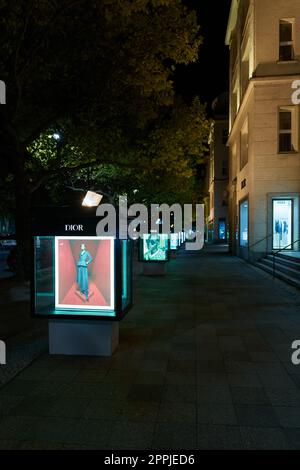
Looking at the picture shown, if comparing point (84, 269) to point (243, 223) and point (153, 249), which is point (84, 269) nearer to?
point (153, 249)

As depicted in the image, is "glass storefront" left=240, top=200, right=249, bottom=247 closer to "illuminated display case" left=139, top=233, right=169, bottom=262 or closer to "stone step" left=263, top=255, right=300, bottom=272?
"stone step" left=263, top=255, right=300, bottom=272

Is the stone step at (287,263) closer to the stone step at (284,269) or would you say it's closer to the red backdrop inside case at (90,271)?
the stone step at (284,269)

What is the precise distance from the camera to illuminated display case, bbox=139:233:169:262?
16156 mm

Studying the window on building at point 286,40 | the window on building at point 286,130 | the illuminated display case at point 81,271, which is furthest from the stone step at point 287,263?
the window on building at point 286,40

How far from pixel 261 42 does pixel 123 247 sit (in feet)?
61.2

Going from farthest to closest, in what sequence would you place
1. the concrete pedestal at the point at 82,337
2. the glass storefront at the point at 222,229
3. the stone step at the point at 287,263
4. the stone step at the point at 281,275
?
the glass storefront at the point at 222,229, the stone step at the point at 287,263, the stone step at the point at 281,275, the concrete pedestal at the point at 82,337

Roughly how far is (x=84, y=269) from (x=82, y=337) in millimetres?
1011

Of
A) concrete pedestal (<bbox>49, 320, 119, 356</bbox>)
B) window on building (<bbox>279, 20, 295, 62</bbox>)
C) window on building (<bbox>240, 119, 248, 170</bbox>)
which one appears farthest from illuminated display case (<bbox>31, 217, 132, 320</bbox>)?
window on building (<bbox>240, 119, 248, 170</bbox>)

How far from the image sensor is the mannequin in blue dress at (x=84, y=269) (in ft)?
19.8

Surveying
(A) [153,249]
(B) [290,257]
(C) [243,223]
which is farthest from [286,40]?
(A) [153,249]

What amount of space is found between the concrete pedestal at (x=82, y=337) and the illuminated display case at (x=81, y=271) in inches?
7.6

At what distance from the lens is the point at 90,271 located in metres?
6.04

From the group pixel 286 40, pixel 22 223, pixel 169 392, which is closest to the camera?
pixel 169 392

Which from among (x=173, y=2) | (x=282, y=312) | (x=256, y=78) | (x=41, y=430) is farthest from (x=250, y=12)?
(x=41, y=430)
